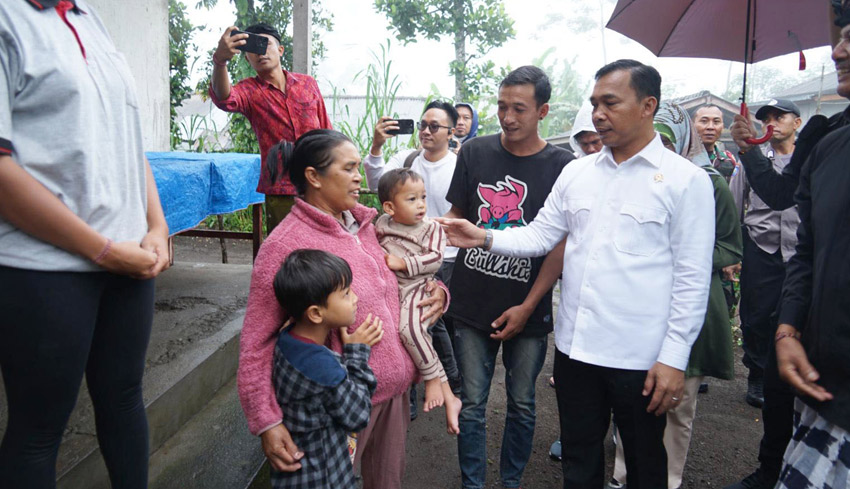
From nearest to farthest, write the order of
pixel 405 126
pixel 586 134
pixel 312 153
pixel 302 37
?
pixel 312 153 → pixel 405 126 → pixel 586 134 → pixel 302 37

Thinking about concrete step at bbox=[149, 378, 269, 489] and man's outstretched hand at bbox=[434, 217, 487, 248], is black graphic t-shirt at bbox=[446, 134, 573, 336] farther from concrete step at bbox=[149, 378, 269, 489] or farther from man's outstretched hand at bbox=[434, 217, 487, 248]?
concrete step at bbox=[149, 378, 269, 489]

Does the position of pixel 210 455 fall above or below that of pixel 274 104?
below

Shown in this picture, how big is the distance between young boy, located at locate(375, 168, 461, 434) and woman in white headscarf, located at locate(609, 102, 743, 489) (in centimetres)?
108

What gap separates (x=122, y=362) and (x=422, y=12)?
13002 mm

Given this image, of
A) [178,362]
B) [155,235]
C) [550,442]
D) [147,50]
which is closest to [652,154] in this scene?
[155,235]

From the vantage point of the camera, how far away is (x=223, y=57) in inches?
111

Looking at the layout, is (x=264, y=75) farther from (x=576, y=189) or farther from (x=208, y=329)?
(x=576, y=189)

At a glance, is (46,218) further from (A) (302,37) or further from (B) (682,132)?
(A) (302,37)

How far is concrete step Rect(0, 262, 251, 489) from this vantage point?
7.10 feet

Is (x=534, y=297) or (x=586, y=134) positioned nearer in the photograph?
(x=534, y=297)

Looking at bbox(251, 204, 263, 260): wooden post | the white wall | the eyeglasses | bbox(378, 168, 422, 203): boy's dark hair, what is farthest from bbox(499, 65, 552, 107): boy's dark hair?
the white wall

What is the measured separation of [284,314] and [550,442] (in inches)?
86.9

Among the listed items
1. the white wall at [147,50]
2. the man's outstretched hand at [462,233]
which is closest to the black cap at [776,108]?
the man's outstretched hand at [462,233]

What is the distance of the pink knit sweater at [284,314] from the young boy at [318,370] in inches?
2.1
